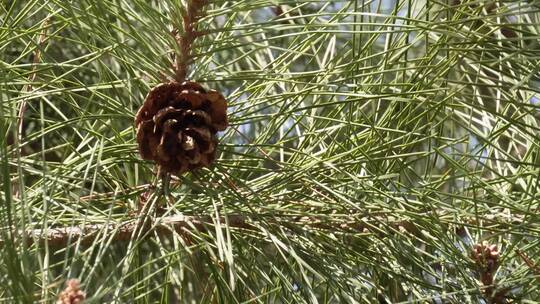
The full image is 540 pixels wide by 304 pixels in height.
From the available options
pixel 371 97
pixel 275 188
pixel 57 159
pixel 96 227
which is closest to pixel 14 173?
pixel 96 227

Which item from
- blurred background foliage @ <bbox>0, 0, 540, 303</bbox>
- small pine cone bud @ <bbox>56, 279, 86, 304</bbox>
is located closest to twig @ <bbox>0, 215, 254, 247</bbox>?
blurred background foliage @ <bbox>0, 0, 540, 303</bbox>

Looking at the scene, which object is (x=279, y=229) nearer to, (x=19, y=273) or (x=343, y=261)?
(x=343, y=261)

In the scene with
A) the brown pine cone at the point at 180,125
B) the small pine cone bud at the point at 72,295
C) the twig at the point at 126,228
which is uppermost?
the brown pine cone at the point at 180,125

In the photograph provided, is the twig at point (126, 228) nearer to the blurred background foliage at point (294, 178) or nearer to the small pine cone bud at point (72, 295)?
the blurred background foliage at point (294, 178)

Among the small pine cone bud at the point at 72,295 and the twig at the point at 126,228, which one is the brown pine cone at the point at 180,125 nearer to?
the twig at the point at 126,228

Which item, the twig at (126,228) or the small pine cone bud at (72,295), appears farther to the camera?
the twig at (126,228)

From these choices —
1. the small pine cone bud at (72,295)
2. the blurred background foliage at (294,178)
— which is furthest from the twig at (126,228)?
the small pine cone bud at (72,295)

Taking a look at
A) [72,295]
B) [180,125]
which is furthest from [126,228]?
[72,295]

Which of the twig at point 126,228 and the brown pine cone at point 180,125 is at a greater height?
the brown pine cone at point 180,125

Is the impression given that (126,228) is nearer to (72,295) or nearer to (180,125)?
(180,125)
